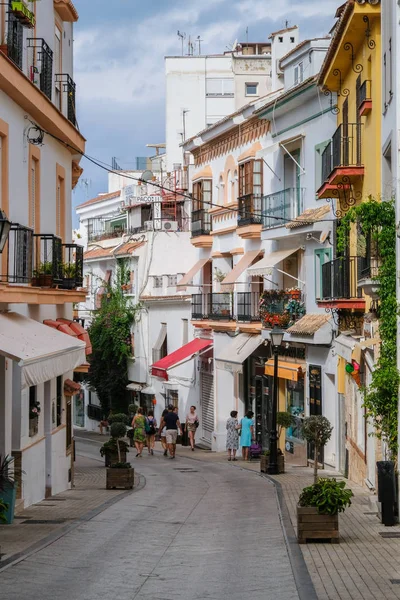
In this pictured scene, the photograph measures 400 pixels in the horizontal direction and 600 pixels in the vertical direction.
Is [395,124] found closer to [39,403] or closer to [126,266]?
[39,403]

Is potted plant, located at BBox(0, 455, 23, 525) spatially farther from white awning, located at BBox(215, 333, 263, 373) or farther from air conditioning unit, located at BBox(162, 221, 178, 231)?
air conditioning unit, located at BBox(162, 221, 178, 231)

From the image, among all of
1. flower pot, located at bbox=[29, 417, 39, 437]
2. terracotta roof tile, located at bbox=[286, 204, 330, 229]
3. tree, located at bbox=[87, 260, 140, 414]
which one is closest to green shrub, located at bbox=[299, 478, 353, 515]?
flower pot, located at bbox=[29, 417, 39, 437]

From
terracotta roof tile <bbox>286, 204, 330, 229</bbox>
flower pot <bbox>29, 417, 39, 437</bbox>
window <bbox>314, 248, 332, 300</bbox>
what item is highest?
terracotta roof tile <bbox>286, 204, 330, 229</bbox>

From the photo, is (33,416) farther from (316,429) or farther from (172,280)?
(172,280)

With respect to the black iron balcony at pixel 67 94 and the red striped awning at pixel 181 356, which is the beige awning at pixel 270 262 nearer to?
the red striped awning at pixel 181 356

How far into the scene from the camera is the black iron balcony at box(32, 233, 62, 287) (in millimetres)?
21288

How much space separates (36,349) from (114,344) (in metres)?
40.6

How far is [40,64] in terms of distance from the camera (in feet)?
74.8

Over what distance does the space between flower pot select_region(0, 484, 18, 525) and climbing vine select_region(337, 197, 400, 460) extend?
6163mm

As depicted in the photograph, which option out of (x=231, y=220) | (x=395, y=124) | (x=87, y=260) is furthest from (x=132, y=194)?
(x=395, y=124)

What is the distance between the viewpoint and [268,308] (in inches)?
1425

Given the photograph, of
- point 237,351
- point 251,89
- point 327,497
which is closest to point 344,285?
point 327,497

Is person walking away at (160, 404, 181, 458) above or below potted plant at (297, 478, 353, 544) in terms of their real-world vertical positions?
below

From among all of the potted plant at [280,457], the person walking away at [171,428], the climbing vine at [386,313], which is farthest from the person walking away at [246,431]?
the climbing vine at [386,313]
